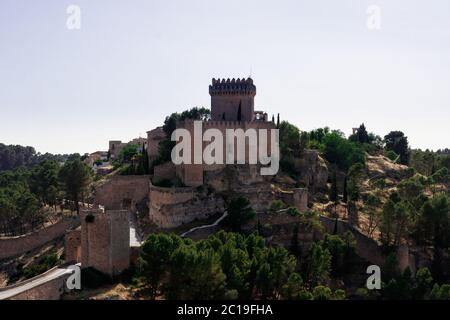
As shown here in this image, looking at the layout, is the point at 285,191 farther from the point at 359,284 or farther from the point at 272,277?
the point at 272,277

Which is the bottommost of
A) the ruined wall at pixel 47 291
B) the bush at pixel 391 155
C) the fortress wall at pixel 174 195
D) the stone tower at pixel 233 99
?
the ruined wall at pixel 47 291

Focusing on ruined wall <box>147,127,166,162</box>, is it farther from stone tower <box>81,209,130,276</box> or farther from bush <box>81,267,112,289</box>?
bush <box>81,267,112,289</box>

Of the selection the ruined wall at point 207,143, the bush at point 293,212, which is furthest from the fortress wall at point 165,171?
the bush at point 293,212

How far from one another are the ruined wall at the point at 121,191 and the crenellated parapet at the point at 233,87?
12.5 metres

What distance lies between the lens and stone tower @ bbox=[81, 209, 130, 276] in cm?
3728

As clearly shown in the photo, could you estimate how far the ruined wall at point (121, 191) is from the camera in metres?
54.5

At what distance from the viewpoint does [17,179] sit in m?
83.9

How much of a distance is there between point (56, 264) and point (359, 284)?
24.6 metres

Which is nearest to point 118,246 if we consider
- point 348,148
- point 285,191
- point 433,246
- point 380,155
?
point 285,191

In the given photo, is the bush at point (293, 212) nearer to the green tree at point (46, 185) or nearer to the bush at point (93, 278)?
the bush at point (93, 278)

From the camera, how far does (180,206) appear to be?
47312 mm

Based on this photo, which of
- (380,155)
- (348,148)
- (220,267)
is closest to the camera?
(220,267)

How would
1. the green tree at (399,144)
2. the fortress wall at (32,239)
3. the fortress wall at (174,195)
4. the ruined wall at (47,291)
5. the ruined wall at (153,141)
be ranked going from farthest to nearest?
the green tree at (399,144) < the ruined wall at (153,141) < the fortress wall at (32,239) < the fortress wall at (174,195) < the ruined wall at (47,291)

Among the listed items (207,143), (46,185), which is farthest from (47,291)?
(46,185)
